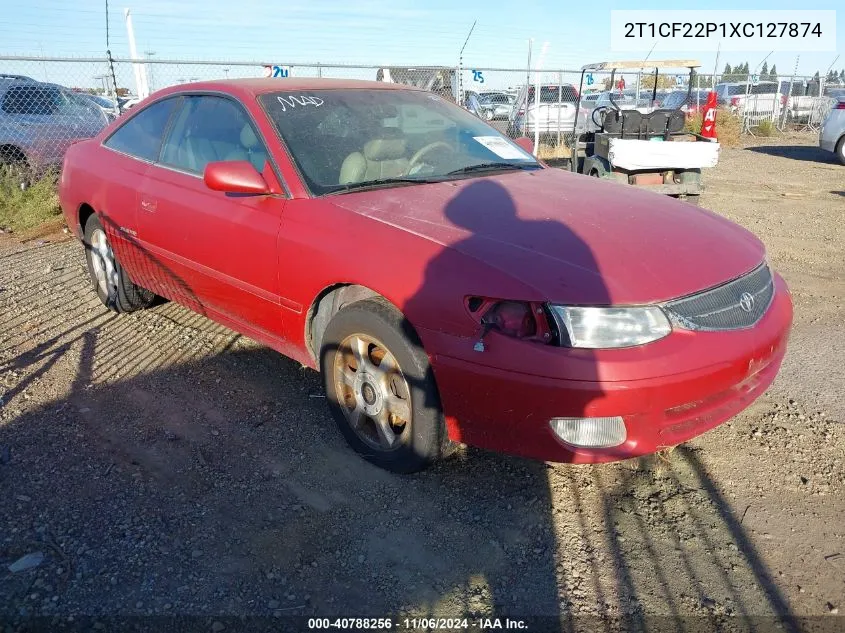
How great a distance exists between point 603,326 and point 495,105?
19234 millimetres

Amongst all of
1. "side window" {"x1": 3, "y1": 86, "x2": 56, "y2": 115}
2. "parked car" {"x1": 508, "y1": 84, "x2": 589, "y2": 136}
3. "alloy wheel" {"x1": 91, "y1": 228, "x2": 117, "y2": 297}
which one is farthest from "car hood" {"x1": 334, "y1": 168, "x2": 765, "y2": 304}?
"parked car" {"x1": 508, "y1": 84, "x2": 589, "y2": 136}

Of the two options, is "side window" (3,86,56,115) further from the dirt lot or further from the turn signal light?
the turn signal light

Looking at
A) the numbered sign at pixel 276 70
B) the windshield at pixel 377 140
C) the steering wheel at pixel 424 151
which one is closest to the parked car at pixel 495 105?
the numbered sign at pixel 276 70

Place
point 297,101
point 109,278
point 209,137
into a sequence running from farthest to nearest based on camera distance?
1. point 109,278
2. point 209,137
3. point 297,101

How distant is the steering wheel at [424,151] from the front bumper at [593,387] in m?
1.32

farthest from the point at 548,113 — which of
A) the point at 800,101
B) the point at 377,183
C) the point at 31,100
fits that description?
the point at 377,183

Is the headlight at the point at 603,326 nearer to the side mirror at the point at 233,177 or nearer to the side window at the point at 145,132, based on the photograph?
the side mirror at the point at 233,177

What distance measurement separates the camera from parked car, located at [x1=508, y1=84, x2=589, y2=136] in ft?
52.9

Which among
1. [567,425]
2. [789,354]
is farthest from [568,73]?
[567,425]

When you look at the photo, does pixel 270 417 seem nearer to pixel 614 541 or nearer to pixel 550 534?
pixel 550 534

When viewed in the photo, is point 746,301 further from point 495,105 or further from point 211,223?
point 495,105

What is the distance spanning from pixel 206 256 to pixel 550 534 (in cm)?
234

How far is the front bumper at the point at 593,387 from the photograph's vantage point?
248 cm

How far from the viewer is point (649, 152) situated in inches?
328
